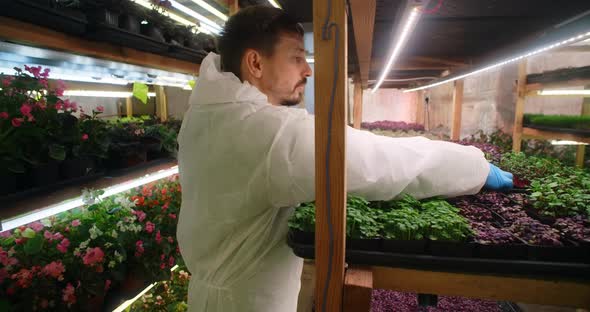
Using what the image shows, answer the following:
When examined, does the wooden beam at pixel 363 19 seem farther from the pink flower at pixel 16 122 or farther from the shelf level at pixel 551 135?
the shelf level at pixel 551 135

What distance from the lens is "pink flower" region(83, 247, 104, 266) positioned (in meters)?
1.77

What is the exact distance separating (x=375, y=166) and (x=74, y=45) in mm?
1858

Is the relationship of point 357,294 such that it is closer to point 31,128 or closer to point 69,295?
point 69,295

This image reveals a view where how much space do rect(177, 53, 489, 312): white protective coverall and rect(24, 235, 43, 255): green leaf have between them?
Result: 0.83 metres

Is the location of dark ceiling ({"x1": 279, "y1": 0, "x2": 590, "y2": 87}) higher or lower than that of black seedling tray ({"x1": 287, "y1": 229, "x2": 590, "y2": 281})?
higher

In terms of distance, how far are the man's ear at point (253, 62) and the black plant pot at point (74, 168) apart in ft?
4.57

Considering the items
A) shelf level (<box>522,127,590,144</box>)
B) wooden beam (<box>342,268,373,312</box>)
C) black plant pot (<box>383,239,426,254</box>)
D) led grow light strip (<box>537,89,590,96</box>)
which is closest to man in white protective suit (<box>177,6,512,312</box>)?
black plant pot (<box>383,239,426,254</box>)

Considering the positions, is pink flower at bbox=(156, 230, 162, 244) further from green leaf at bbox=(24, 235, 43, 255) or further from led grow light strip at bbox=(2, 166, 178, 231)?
green leaf at bbox=(24, 235, 43, 255)

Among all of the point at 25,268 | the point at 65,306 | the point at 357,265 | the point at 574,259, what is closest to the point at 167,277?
the point at 65,306

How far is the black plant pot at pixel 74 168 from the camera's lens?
1.98m

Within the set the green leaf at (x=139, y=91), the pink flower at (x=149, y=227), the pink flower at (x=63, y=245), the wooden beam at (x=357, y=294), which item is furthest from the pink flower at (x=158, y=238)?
the wooden beam at (x=357, y=294)

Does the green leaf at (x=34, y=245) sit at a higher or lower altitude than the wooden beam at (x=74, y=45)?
lower

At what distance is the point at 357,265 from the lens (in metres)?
1.05

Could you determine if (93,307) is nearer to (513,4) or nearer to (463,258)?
(463,258)
